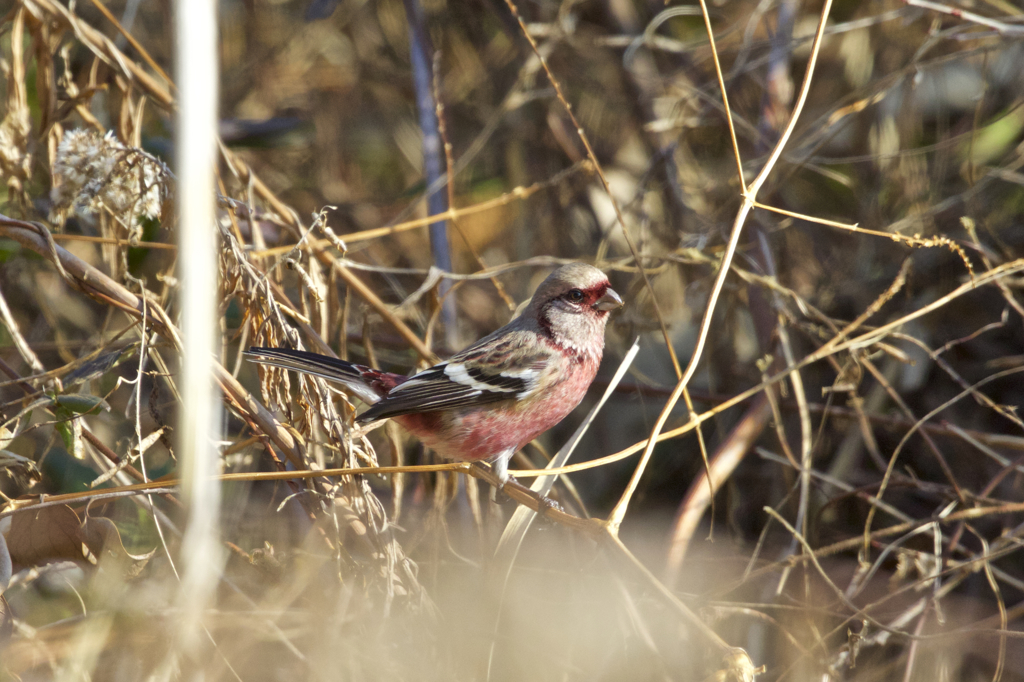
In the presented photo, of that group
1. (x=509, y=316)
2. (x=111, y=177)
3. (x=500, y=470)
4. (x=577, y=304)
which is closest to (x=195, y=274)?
(x=111, y=177)

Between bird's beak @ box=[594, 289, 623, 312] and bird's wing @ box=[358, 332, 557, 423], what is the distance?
30cm

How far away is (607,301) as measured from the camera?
133 inches

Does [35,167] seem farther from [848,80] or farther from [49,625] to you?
[848,80]

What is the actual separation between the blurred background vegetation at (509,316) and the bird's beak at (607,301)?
12 cm

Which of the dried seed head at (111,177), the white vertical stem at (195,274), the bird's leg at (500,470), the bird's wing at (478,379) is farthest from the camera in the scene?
the bird's wing at (478,379)

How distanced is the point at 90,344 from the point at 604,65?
135 inches

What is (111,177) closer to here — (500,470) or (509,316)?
(500,470)

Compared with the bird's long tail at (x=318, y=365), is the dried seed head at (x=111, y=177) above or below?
above

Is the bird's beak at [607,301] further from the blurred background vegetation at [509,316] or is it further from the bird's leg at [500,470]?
the bird's leg at [500,470]

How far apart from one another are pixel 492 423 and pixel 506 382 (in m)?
0.18

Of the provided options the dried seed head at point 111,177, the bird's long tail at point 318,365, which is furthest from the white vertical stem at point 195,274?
the dried seed head at point 111,177

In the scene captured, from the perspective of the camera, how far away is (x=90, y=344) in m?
3.25

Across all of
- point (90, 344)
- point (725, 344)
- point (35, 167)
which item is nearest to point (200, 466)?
point (90, 344)

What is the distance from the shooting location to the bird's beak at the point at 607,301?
131 inches
